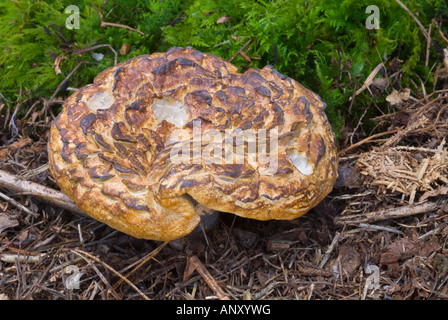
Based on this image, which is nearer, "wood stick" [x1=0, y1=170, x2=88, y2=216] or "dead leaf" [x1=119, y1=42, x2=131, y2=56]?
"wood stick" [x1=0, y1=170, x2=88, y2=216]

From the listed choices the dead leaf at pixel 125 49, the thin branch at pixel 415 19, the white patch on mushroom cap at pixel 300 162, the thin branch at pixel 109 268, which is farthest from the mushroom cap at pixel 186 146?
the thin branch at pixel 415 19

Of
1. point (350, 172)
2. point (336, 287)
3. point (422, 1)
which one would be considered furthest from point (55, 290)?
point (422, 1)

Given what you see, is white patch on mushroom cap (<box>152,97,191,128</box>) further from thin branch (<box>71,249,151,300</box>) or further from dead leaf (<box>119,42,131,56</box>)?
dead leaf (<box>119,42,131,56</box>)

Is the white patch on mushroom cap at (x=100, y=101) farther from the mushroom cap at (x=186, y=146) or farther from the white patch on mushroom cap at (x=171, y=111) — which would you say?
the white patch on mushroom cap at (x=171, y=111)

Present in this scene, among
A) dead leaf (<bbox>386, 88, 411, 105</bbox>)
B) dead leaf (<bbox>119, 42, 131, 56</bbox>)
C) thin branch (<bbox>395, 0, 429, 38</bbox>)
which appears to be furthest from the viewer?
dead leaf (<bbox>119, 42, 131, 56</bbox>)

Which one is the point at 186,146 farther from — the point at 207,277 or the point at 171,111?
the point at 207,277

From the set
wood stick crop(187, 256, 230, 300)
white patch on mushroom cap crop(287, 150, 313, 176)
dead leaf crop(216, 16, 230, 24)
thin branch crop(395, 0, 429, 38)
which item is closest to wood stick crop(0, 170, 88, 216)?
wood stick crop(187, 256, 230, 300)
